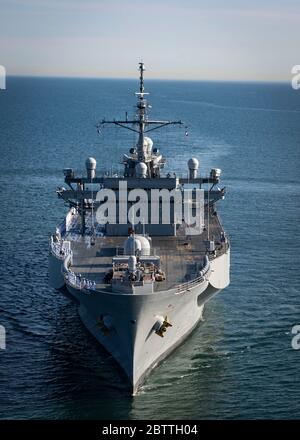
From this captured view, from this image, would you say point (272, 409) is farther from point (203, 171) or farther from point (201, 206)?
point (203, 171)

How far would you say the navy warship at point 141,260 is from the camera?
2938 centimetres

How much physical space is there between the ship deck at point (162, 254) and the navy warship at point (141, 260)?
5cm

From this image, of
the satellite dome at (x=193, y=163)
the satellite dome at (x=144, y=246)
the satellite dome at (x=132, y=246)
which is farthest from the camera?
the satellite dome at (x=193, y=163)

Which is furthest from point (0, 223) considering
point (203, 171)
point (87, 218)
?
point (203, 171)

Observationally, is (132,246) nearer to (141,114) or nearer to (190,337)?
(190,337)

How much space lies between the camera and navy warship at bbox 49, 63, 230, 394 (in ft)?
96.4

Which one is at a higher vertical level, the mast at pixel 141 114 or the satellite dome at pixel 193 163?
the mast at pixel 141 114

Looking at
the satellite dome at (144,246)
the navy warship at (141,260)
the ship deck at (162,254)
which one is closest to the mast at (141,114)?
the navy warship at (141,260)

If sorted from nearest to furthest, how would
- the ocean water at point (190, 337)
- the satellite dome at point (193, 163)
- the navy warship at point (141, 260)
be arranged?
the ocean water at point (190, 337) < the navy warship at point (141, 260) < the satellite dome at point (193, 163)

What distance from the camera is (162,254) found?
35.5 m

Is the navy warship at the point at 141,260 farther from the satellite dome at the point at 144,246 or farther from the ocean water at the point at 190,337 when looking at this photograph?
the ocean water at the point at 190,337

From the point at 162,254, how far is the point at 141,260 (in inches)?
134

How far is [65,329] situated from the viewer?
35938 mm
